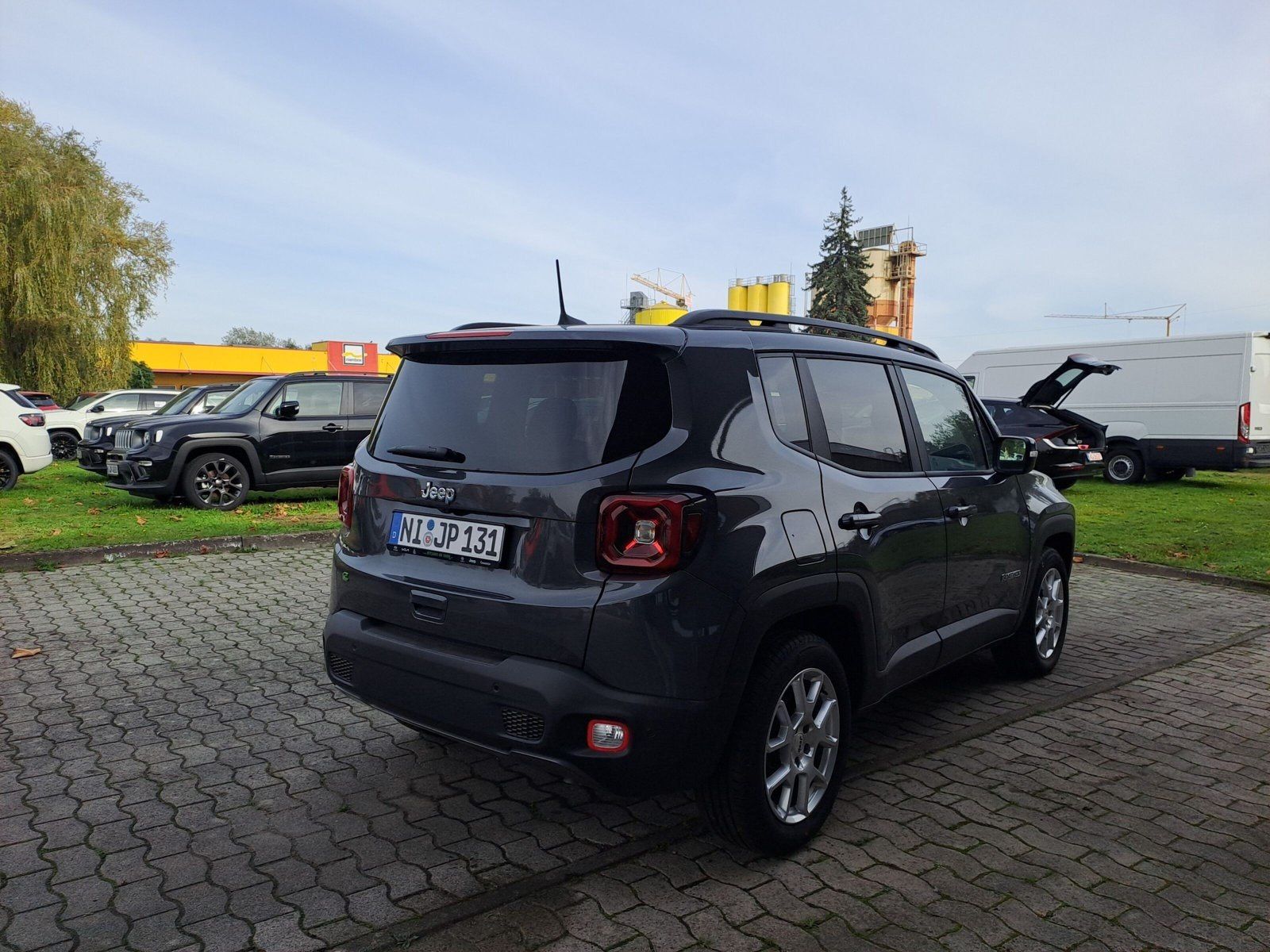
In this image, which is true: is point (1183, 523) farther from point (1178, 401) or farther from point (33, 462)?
point (33, 462)

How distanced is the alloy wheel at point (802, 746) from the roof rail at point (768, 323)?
1315mm

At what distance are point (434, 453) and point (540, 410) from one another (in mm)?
496

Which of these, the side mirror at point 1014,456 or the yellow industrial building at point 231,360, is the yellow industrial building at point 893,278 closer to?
the yellow industrial building at point 231,360

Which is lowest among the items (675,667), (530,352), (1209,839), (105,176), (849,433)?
(1209,839)

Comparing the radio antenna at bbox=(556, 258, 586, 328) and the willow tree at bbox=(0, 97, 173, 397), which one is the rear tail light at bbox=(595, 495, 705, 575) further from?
the willow tree at bbox=(0, 97, 173, 397)

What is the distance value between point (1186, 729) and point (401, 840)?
3.94 m

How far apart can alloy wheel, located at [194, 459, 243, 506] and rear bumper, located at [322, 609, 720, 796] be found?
10.1m

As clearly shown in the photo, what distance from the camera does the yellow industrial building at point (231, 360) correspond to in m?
62.0

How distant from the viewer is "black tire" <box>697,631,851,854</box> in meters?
3.11

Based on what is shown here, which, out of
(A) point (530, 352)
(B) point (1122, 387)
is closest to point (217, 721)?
(A) point (530, 352)

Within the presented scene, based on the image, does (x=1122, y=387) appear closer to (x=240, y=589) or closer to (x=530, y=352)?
(x=240, y=589)

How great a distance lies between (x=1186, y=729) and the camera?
480cm

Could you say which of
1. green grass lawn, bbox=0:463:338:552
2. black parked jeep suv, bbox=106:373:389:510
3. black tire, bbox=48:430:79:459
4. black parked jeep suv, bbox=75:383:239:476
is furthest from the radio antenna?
black tire, bbox=48:430:79:459

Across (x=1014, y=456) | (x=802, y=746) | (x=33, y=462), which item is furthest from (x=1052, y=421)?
(x=33, y=462)
